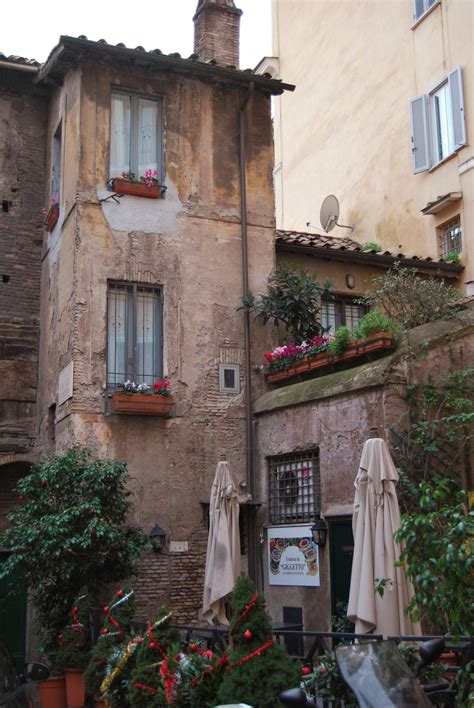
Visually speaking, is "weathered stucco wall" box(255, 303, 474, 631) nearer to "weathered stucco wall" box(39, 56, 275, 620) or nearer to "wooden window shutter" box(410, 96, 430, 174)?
"weathered stucco wall" box(39, 56, 275, 620)

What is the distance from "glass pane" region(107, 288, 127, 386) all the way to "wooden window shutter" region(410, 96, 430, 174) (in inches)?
306

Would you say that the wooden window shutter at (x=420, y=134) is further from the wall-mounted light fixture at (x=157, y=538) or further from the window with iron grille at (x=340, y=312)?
the wall-mounted light fixture at (x=157, y=538)

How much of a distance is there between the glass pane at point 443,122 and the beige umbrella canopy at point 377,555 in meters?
9.92

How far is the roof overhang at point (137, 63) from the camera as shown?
1423 cm

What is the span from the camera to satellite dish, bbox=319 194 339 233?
21622 millimetres

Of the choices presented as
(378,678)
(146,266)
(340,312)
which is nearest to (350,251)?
(340,312)

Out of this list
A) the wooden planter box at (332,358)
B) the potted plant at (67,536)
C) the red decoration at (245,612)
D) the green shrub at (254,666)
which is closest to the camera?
the green shrub at (254,666)

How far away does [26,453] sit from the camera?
15375 mm

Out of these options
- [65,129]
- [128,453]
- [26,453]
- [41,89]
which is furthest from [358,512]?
[41,89]

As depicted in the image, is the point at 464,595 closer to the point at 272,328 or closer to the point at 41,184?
the point at 272,328

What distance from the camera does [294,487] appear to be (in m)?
13.2

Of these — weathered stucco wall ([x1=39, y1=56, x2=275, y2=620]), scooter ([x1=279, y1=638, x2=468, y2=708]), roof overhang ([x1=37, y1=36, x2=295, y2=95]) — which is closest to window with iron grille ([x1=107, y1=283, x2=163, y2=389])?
weathered stucco wall ([x1=39, y1=56, x2=275, y2=620])

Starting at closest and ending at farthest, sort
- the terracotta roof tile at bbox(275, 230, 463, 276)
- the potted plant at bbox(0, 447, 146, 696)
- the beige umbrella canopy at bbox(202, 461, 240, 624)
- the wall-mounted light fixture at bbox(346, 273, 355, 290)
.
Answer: the potted plant at bbox(0, 447, 146, 696), the beige umbrella canopy at bbox(202, 461, 240, 624), the terracotta roof tile at bbox(275, 230, 463, 276), the wall-mounted light fixture at bbox(346, 273, 355, 290)

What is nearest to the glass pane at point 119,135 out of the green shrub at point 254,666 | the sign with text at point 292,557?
the sign with text at point 292,557
